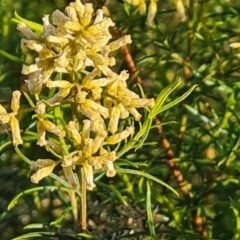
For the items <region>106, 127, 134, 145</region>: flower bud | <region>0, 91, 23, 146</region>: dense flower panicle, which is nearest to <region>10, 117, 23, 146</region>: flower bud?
<region>0, 91, 23, 146</region>: dense flower panicle

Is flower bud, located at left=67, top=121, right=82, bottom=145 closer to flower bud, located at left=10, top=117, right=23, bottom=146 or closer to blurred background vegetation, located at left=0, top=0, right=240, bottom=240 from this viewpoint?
flower bud, located at left=10, top=117, right=23, bottom=146

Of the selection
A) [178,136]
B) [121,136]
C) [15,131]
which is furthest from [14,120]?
[178,136]

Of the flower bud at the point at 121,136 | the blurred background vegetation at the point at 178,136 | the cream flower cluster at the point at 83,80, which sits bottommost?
the blurred background vegetation at the point at 178,136

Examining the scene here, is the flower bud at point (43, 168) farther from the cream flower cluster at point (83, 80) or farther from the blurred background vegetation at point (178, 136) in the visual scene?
the blurred background vegetation at point (178, 136)

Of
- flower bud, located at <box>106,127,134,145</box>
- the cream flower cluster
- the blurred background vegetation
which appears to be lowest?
the blurred background vegetation

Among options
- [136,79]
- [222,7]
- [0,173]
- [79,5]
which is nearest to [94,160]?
[79,5]

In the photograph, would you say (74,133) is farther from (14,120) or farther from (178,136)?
(178,136)

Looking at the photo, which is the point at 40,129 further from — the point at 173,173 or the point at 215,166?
the point at 215,166

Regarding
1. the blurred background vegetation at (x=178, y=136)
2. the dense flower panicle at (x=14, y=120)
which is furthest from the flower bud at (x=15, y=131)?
the blurred background vegetation at (x=178, y=136)
